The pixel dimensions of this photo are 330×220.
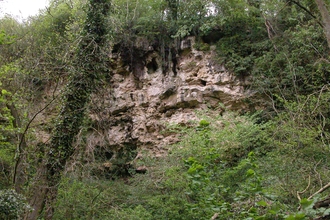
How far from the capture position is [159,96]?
13.0 metres

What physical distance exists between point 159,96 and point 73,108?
571 cm

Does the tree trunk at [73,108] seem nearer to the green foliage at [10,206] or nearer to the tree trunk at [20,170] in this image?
the tree trunk at [20,170]

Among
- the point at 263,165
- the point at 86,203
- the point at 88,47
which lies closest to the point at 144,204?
the point at 86,203

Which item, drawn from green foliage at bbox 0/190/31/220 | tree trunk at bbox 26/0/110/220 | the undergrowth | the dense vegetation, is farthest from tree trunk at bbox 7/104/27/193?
the undergrowth

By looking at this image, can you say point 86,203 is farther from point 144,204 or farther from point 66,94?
point 66,94

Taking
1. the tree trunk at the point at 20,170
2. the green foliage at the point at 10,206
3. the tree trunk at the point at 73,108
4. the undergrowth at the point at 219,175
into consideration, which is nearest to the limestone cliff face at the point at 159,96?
the undergrowth at the point at 219,175

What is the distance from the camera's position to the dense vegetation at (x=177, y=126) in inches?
242

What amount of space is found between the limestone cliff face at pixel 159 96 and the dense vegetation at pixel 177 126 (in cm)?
49

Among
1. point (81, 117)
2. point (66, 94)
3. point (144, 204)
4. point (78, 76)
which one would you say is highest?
point (78, 76)

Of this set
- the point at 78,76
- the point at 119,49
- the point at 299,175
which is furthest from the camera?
the point at 119,49

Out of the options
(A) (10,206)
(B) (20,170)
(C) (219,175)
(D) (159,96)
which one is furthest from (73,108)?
(D) (159,96)

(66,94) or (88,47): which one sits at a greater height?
(88,47)

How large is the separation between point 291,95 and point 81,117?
7641 mm

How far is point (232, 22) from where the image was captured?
13000 mm
